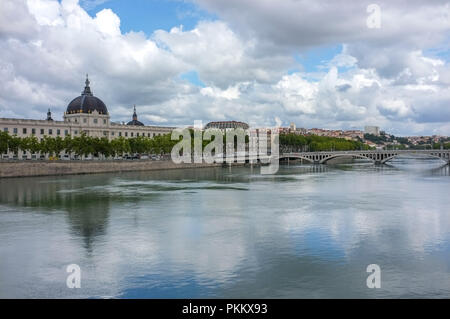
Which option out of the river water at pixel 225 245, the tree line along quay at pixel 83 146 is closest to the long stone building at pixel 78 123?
the tree line along quay at pixel 83 146

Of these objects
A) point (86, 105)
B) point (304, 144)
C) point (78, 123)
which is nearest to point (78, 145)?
point (78, 123)

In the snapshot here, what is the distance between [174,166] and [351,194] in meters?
39.6

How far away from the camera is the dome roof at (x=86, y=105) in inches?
3381

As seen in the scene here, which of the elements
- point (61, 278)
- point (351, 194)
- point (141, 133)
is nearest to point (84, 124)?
point (141, 133)

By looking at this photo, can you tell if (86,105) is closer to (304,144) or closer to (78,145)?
(78,145)

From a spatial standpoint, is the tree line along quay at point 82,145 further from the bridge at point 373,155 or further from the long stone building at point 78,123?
the bridge at point 373,155

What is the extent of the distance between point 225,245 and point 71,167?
41.0m

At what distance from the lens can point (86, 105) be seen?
282 feet

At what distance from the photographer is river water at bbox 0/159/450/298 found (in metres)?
13.6

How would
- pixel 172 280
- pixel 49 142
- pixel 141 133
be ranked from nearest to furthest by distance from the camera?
pixel 172 280
pixel 49 142
pixel 141 133

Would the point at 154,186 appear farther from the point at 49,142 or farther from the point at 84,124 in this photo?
the point at 84,124

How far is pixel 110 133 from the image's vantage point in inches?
3597

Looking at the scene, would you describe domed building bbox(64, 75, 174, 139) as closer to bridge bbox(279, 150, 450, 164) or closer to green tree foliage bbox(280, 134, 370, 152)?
bridge bbox(279, 150, 450, 164)

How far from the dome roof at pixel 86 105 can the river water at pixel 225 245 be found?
5370cm
